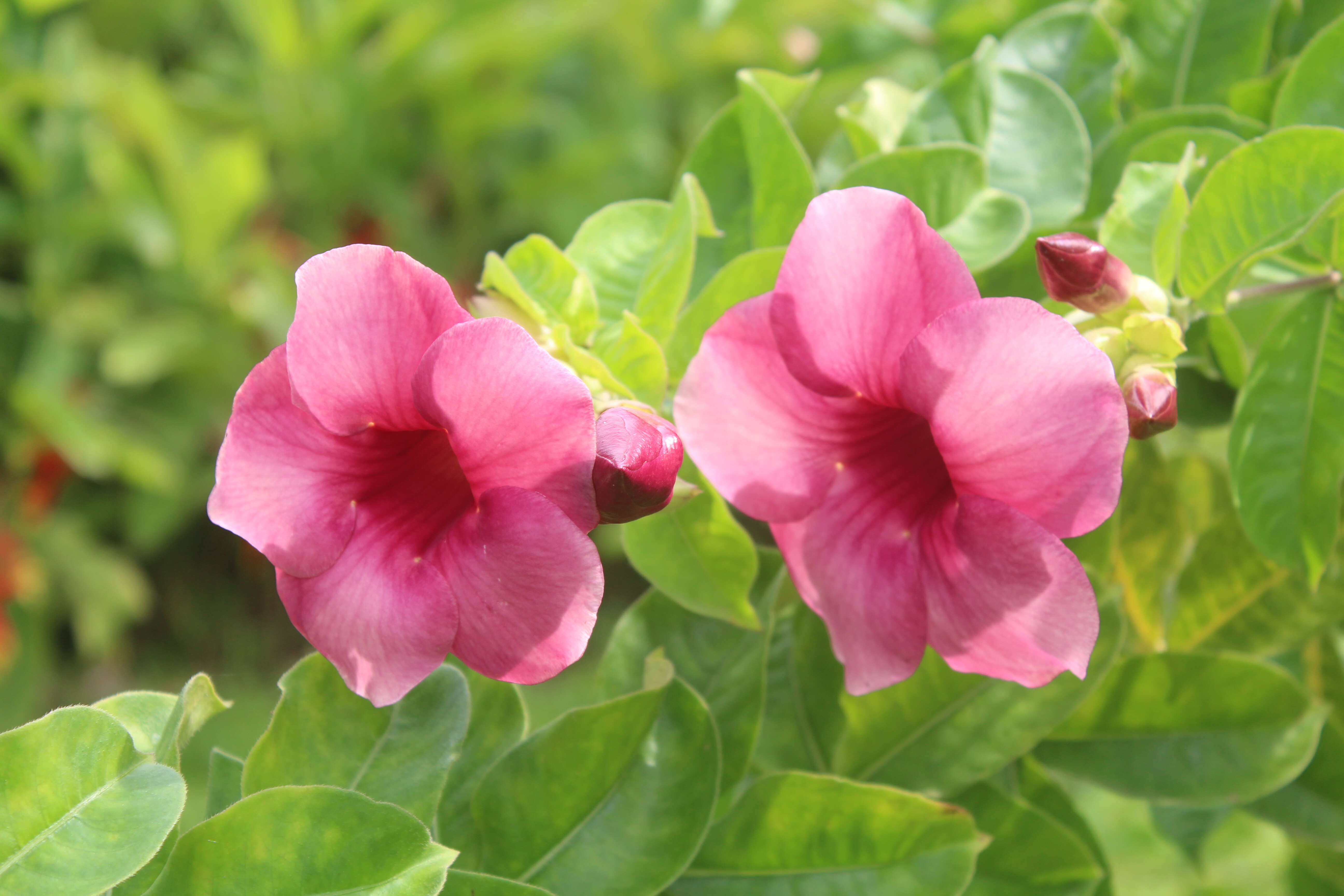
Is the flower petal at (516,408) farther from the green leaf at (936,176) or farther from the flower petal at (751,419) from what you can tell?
the green leaf at (936,176)

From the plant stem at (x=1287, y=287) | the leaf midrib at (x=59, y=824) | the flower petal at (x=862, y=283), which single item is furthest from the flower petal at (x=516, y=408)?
the plant stem at (x=1287, y=287)

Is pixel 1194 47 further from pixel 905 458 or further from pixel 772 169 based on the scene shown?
pixel 905 458

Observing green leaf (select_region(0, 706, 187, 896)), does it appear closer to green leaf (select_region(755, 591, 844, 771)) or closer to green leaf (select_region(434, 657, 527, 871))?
green leaf (select_region(434, 657, 527, 871))

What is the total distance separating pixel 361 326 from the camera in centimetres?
51

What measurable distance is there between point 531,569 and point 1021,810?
16.0 inches

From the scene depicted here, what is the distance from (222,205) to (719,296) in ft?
7.36

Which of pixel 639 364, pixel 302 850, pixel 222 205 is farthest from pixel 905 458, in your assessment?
pixel 222 205

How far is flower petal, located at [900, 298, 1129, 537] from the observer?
478mm

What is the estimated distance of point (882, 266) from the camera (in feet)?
1.72

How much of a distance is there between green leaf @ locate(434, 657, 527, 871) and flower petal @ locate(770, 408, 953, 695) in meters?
0.21

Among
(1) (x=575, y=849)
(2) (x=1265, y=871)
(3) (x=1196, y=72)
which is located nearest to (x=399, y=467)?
(1) (x=575, y=849)

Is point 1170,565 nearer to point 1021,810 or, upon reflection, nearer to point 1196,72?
point 1021,810

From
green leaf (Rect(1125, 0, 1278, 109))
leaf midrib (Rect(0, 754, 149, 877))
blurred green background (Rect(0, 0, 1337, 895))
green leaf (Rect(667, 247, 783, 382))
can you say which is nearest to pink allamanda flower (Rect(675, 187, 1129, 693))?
green leaf (Rect(667, 247, 783, 382))

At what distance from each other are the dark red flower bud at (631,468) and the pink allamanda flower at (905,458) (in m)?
0.02
